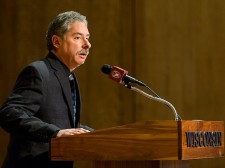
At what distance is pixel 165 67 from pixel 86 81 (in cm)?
63

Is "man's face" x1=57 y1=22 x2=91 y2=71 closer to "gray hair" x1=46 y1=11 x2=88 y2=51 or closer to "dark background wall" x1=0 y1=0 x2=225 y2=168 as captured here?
"gray hair" x1=46 y1=11 x2=88 y2=51

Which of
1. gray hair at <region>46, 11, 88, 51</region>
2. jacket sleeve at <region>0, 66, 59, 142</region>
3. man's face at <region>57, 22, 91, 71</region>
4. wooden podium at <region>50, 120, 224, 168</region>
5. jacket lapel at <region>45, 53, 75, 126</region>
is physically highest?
gray hair at <region>46, 11, 88, 51</region>

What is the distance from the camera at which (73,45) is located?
2.39 m

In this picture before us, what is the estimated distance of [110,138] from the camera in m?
1.80

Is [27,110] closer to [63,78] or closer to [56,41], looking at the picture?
[63,78]

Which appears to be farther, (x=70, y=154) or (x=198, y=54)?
(x=198, y=54)

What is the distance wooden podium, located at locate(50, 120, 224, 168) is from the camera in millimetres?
1727

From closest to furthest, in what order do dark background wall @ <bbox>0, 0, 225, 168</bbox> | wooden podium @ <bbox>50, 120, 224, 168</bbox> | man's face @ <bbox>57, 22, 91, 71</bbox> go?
wooden podium @ <bbox>50, 120, 224, 168</bbox>, man's face @ <bbox>57, 22, 91, 71</bbox>, dark background wall @ <bbox>0, 0, 225, 168</bbox>

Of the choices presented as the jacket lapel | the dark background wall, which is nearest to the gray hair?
the jacket lapel

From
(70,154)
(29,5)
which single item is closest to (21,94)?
(70,154)

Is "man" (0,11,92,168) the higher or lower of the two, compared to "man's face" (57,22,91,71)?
lower

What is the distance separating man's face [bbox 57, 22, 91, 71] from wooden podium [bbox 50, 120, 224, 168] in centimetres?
59

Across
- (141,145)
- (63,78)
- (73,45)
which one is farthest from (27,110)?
(141,145)

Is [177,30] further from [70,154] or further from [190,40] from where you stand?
[70,154]
